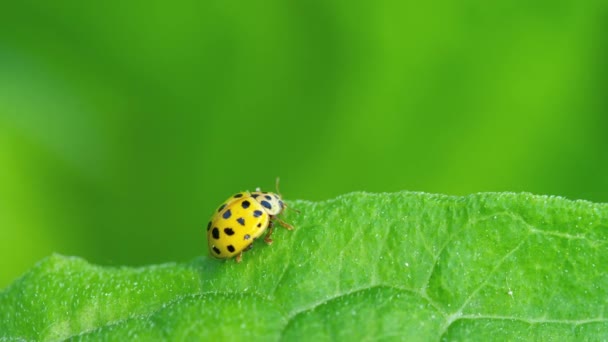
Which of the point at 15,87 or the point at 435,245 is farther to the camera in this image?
the point at 15,87

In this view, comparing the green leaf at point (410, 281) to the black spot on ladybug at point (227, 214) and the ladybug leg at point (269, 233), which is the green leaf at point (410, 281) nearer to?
the ladybug leg at point (269, 233)

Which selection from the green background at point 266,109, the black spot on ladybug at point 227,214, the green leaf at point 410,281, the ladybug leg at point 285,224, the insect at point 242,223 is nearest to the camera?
the green leaf at point 410,281

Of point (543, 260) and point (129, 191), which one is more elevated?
point (543, 260)

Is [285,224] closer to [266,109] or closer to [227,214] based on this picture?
[227,214]

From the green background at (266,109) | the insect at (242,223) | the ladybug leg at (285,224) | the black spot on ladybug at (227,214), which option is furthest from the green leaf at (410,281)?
the green background at (266,109)

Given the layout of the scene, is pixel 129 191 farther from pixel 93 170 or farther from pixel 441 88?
pixel 441 88

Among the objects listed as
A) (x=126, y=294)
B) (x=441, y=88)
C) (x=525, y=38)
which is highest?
(x=525, y=38)

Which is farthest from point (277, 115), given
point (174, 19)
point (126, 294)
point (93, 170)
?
point (126, 294)
